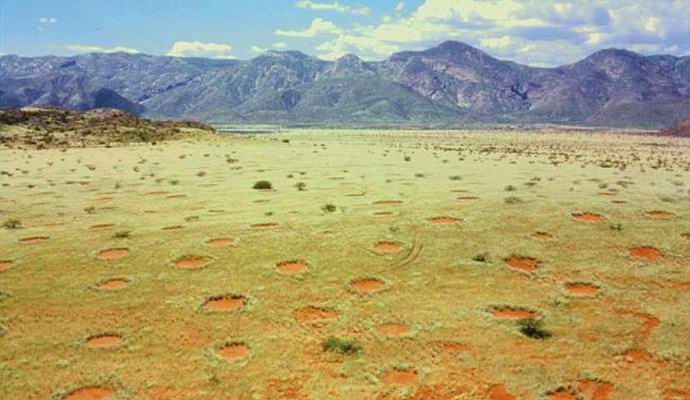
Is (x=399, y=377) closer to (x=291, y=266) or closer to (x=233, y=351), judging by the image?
(x=233, y=351)

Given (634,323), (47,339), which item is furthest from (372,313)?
(47,339)

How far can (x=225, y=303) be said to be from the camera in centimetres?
1862

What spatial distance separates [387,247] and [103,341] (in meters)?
11.5

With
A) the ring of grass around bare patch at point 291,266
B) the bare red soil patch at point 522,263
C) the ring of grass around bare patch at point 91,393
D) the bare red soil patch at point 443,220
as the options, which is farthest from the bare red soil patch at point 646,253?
the ring of grass around bare patch at point 91,393

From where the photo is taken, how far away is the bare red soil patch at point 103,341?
1598cm

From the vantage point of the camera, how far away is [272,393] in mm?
13766

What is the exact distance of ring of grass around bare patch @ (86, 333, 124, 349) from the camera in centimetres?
1595

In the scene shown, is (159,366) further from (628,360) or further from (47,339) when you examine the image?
(628,360)

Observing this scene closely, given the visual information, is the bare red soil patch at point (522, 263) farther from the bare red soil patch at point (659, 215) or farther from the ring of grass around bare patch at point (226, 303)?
the bare red soil patch at point (659, 215)

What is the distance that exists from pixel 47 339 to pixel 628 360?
15.8 meters

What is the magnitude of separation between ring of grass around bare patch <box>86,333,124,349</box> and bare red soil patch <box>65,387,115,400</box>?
6.86 feet

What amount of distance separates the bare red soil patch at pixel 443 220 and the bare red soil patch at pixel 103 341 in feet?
51.3

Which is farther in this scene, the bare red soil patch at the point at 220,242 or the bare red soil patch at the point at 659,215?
the bare red soil patch at the point at 659,215

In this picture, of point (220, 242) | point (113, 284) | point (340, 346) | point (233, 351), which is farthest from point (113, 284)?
point (340, 346)
